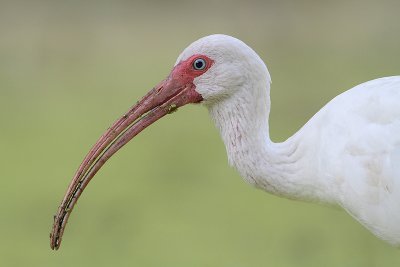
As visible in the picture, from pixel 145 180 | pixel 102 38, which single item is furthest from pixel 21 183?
pixel 102 38

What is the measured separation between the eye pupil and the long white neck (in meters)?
0.22

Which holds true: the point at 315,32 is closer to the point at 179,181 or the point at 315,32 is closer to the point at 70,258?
the point at 179,181

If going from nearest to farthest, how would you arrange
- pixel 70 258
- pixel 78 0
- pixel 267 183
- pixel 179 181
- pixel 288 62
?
pixel 267 183 → pixel 70 258 → pixel 179 181 → pixel 288 62 → pixel 78 0

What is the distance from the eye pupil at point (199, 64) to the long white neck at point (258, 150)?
215mm

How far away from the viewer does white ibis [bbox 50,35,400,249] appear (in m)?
5.17

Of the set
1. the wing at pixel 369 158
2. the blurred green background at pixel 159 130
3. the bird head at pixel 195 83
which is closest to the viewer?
the wing at pixel 369 158

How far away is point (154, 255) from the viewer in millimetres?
10562

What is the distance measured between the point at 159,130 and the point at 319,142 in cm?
1132

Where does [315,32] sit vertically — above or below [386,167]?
above

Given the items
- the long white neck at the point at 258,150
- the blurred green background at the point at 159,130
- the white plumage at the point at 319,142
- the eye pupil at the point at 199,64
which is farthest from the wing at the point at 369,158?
the eye pupil at the point at 199,64

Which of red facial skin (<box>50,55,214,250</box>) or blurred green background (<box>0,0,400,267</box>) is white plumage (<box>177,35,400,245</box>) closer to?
red facial skin (<box>50,55,214,250</box>)

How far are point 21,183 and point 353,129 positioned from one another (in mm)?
9344

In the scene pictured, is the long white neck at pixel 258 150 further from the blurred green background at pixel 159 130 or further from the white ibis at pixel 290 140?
the blurred green background at pixel 159 130

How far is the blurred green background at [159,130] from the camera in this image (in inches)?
423
